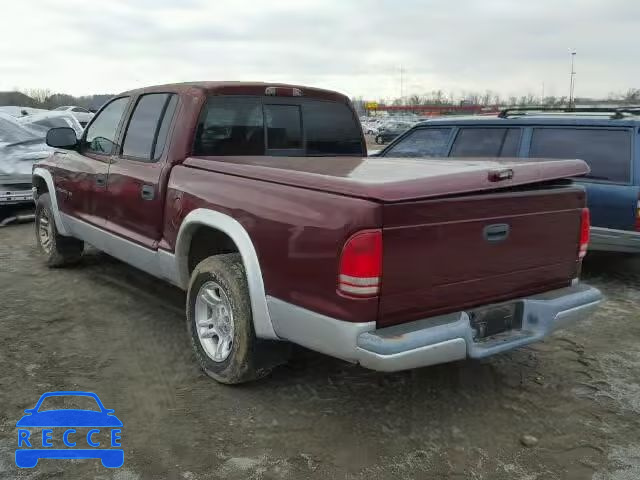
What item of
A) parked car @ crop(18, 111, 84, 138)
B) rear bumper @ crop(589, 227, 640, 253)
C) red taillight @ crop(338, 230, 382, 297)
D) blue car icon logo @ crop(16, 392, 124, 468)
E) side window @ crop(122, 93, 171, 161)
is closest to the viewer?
red taillight @ crop(338, 230, 382, 297)

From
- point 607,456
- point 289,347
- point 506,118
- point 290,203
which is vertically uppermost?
point 506,118

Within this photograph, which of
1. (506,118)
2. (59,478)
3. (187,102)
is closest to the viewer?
(59,478)

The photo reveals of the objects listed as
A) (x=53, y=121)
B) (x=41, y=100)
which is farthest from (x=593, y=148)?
(x=41, y=100)

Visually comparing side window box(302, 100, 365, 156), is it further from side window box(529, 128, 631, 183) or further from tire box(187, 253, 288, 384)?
side window box(529, 128, 631, 183)

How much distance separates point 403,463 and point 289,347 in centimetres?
103

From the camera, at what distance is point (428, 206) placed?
2.92 meters

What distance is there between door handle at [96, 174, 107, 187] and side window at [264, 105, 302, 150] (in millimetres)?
1408

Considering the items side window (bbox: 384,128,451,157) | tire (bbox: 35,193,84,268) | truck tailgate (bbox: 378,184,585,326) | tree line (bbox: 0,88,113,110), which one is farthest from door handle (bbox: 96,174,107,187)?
tree line (bbox: 0,88,113,110)

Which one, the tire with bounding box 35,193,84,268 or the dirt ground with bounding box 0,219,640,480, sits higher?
the tire with bounding box 35,193,84,268

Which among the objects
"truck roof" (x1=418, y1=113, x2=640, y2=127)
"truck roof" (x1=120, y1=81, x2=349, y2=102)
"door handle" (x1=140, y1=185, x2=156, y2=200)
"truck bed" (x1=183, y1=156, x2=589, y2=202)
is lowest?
"door handle" (x1=140, y1=185, x2=156, y2=200)

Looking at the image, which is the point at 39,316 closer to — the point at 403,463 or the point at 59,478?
the point at 59,478

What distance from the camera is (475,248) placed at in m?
3.14

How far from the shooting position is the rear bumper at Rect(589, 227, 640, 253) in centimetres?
571

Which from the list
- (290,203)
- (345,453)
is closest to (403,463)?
(345,453)
